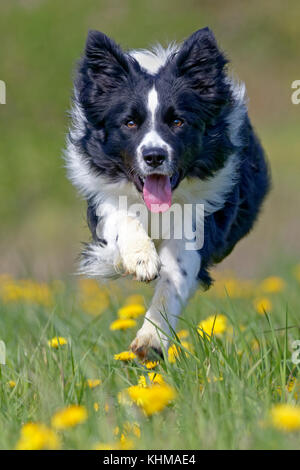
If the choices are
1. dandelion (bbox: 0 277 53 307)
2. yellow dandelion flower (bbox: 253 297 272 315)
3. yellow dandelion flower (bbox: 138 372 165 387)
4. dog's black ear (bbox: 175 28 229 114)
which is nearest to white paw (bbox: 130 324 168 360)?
yellow dandelion flower (bbox: 138 372 165 387)

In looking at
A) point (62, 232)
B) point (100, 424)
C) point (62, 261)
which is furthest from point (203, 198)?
point (62, 232)

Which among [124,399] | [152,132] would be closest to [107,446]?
[124,399]

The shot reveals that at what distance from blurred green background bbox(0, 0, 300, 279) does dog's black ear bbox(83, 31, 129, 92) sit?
548 centimetres

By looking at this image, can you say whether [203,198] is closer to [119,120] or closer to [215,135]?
[215,135]

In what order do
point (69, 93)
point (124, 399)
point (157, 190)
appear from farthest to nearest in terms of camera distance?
point (69, 93)
point (157, 190)
point (124, 399)

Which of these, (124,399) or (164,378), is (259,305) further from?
(124,399)

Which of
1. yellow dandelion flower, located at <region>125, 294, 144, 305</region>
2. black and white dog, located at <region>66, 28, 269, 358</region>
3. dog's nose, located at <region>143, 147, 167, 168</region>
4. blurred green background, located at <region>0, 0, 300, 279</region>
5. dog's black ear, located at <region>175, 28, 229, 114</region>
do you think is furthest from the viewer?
blurred green background, located at <region>0, 0, 300, 279</region>

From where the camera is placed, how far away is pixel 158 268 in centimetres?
385

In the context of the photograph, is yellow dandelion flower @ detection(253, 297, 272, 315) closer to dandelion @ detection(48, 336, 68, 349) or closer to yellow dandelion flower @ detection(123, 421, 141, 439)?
dandelion @ detection(48, 336, 68, 349)

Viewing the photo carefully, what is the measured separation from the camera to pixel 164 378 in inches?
127

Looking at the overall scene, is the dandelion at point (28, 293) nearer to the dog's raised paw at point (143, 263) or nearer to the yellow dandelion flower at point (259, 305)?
the dog's raised paw at point (143, 263)

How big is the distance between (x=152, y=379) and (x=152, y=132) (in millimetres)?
1271

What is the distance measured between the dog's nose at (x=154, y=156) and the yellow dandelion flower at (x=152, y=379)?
1.05 meters

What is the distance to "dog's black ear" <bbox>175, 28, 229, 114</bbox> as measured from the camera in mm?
4285
